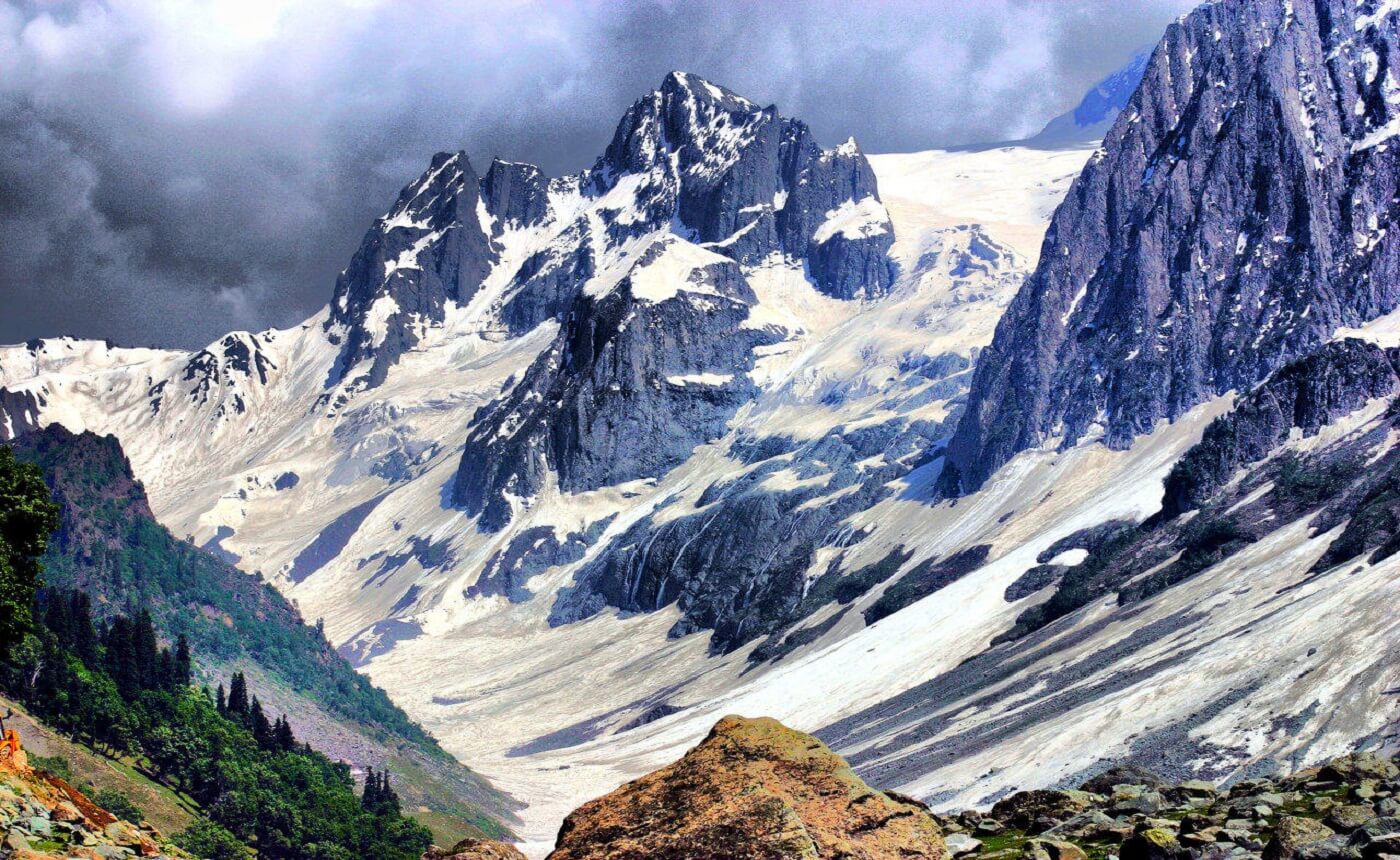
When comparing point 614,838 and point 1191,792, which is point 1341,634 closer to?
point 1191,792

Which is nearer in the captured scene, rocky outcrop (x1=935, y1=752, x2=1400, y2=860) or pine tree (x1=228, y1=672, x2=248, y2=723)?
rocky outcrop (x1=935, y1=752, x2=1400, y2=860)

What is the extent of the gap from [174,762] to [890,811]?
117m

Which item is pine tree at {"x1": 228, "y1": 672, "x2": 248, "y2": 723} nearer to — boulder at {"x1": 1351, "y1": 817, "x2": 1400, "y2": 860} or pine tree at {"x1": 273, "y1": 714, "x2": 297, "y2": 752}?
pine tree at {"x1": 273, "y1": 714, "x2": 297, "y2": 752}

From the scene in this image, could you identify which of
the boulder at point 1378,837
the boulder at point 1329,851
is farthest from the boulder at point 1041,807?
the boulder at point 1329,851

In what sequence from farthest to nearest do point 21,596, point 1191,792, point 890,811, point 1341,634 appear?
point 1341,634, point 21,596, point 1191,792, point 890,811

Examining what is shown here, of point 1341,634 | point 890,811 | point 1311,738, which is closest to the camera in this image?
point 890,811

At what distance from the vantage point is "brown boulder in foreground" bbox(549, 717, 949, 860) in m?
34.5

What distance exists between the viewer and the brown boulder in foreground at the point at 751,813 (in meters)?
34.5

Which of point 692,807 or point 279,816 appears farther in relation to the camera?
point 279,816

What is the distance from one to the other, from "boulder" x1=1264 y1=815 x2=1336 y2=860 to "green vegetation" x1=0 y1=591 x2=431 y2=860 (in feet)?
314

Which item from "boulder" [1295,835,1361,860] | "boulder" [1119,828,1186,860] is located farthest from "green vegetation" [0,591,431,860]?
"boulder" [1295,835,1361,860]

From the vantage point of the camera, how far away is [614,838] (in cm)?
3697

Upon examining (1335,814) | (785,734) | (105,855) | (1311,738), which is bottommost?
(1311,738)

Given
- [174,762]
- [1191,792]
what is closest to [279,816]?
[174,762]
